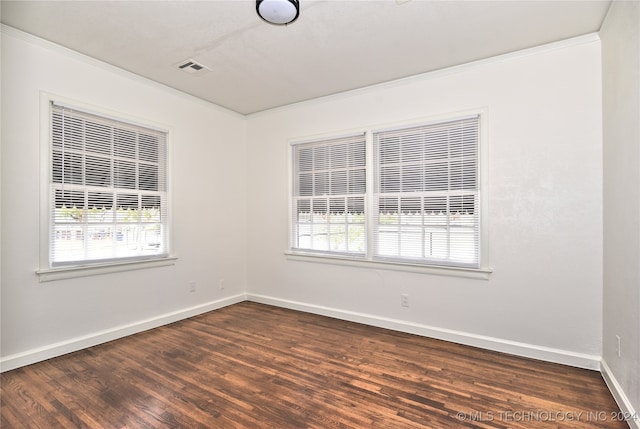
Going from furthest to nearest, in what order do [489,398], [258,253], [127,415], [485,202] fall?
[258,253], [485,202], [489,398], [127,415]

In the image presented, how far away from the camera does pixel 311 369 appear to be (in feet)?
8.71

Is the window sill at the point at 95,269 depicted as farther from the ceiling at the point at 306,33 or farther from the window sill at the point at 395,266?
the ceiling at the point at 306,33

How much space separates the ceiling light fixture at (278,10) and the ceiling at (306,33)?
151mm

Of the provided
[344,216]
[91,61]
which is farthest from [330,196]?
[91,61]

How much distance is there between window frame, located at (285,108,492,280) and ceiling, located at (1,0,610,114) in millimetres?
546

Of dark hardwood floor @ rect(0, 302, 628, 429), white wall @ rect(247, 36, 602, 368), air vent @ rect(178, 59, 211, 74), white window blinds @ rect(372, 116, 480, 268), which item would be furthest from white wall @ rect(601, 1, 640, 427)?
air vent @ rect(178, 59, 211, 74)

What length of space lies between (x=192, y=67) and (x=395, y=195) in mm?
2534

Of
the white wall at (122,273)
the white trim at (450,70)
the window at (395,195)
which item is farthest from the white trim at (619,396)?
the white wall at (122,273)

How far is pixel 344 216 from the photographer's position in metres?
4.04

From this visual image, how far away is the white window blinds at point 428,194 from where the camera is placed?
323cm

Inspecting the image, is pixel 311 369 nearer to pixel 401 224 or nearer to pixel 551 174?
pixel 401 224

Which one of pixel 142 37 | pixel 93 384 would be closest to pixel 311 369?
pixel 93 384

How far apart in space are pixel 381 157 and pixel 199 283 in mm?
2804

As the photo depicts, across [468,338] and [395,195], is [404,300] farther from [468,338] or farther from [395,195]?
[395,195]
